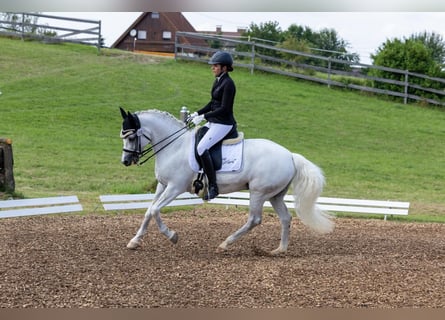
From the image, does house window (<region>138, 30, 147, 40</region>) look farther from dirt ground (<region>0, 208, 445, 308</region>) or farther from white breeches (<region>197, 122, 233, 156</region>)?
white breeches (<region>197, 122, 233, 156</region>)

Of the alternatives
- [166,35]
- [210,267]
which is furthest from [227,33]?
[210,267]

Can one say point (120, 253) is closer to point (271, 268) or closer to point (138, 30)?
point (271, 268)

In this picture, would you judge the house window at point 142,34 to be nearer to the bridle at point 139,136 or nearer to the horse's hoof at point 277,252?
the bridle at point 139,136

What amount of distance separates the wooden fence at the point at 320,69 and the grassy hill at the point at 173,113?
496mm

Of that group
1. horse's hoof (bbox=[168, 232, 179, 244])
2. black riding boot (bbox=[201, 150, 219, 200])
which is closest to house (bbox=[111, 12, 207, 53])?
black riding boot (bbox=[201, 150, 219, 200])

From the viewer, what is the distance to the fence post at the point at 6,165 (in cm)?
1232

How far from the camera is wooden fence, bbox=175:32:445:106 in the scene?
28078 mm

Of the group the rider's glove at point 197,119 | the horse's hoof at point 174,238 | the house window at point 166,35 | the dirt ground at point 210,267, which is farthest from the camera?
the house window at point 166,35

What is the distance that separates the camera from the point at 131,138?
29.8ft

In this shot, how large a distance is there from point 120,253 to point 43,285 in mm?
1678

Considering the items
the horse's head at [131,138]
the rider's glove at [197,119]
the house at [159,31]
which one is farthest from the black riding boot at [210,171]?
the house at [159,31]

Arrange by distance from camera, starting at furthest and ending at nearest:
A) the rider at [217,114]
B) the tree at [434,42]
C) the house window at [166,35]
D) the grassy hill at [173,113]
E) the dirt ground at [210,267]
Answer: the tree at [434,42]
the house window at [166,35]
the grassy hill at [173,113]
the rider at [217,114]
the dirt ground at [210,267]

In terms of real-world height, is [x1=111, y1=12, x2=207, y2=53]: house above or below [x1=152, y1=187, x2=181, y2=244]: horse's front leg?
above

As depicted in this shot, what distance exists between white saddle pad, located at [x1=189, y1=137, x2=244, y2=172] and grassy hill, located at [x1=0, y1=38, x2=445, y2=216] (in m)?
5.63
